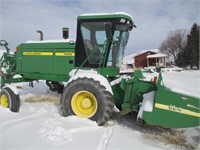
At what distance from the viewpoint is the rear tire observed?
21.1ft

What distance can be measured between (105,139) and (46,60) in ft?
12.1

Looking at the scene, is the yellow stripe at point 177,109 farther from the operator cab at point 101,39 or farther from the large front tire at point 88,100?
the operator cab at point 101,39

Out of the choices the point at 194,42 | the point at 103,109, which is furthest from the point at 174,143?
the point at 194,42

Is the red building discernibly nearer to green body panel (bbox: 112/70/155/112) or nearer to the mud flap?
green body panel (bbox: 112/70/155/112)

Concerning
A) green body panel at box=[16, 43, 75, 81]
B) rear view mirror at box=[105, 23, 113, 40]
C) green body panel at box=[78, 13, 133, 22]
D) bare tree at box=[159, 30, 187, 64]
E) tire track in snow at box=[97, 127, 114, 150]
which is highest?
bare tree at box=[159, 30, 187, 64]

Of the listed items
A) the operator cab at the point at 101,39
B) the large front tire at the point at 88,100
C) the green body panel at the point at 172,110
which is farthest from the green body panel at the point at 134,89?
the operator cab at the point at 101,39

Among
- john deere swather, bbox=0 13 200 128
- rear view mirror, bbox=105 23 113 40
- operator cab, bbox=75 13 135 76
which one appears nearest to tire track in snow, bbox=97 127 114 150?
john deere swather, bbox=0 13 200 128

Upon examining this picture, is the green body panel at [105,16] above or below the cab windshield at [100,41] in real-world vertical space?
above

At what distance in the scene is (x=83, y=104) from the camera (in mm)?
5293

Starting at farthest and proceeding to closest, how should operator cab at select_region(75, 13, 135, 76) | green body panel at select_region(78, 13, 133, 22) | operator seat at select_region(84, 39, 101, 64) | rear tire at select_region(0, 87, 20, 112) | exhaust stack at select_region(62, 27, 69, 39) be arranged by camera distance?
exhaust stack at select_region(62, 27, 69, 39) < rear tire at select_region(0, 87, 20, 112) < operator seat at select_region(84, 39, 101, 64) < operator cab at select_region(75, 13, 135, 76) < green body panel at select_region(78, 13, 133, 22)

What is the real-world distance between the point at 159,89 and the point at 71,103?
6.28 feet

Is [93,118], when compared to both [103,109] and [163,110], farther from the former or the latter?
[163,110]

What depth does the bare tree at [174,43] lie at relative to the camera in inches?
2234

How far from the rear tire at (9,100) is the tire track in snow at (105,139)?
9.58 ft
